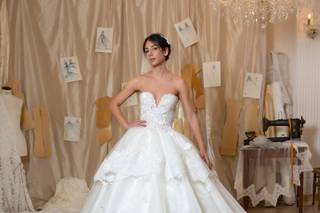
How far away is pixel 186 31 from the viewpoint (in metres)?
4.46

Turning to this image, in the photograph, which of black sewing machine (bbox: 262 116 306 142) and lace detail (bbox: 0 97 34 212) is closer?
lace detail (bbox: 0 97 34 212)

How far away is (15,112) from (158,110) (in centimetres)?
181

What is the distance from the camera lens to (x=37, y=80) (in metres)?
4.34

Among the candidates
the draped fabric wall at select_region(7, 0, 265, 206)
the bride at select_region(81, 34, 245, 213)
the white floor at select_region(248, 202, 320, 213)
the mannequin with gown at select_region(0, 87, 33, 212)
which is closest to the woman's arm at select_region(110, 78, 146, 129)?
the bride at select_region(81, 34, 245, 213)

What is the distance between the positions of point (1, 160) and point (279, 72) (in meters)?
2.82

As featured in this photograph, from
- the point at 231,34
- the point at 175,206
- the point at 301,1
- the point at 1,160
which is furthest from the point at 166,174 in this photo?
the point at 231,34

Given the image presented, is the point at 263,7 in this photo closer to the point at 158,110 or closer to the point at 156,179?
the point at 158,110

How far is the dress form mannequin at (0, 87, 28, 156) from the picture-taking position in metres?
3.95

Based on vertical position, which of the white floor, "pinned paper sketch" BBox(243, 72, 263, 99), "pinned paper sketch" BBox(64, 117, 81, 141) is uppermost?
"pinned paper sketch" BBox(243, 72, 263, 99)

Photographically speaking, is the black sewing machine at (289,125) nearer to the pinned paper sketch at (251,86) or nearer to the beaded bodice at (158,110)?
the pinned paper sketch at (251,86)

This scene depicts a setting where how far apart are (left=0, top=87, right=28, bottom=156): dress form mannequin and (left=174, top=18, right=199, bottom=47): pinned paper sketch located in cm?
162

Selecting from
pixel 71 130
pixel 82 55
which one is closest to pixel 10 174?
pixel 71 130

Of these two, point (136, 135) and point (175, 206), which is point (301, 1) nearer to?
point (136, 135)

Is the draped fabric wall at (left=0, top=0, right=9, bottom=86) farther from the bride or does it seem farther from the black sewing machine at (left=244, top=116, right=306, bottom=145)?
the black sewing machine at (left=244, top=116, right=306, bottom=145)
